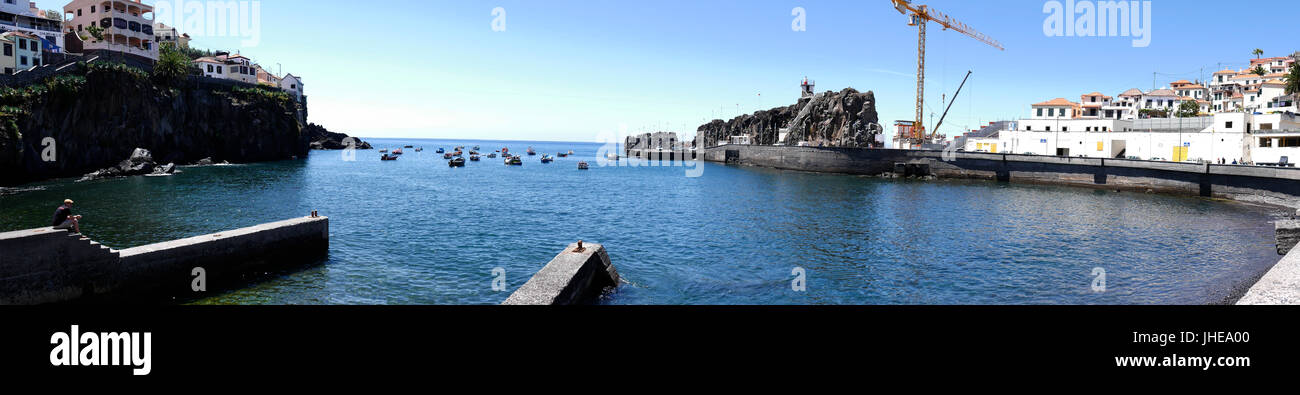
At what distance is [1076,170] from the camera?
70.6m

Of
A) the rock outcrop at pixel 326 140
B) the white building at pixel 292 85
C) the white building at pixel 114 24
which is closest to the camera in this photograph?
the white building at pixel 114 24

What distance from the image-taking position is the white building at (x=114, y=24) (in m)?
85.6

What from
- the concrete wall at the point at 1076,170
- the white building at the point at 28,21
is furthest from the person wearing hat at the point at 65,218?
the white building at the point at 28,21

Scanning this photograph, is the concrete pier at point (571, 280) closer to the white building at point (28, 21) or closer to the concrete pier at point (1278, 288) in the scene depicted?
the concrete pier at point (1278, 288)

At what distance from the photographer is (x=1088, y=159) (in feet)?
227

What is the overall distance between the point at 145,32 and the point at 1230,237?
4872 inches

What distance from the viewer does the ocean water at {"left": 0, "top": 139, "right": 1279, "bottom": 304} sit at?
72.6ft

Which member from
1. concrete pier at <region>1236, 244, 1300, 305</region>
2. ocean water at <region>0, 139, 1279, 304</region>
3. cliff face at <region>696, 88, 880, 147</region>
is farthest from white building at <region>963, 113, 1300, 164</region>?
concrete pier at <region>1236, 244, 1300, 305</region>

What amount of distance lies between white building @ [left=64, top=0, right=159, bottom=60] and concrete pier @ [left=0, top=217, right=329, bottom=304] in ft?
280

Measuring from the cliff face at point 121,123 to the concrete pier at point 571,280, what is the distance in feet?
193

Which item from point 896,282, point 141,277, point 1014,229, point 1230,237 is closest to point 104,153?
point 141,277

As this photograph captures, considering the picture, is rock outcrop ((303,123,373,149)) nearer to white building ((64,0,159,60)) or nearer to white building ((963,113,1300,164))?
white building ((64,0,159,60))

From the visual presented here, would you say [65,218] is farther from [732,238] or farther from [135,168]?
Answer: [135,168]
